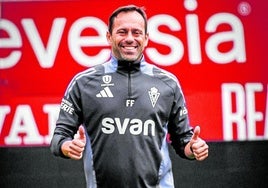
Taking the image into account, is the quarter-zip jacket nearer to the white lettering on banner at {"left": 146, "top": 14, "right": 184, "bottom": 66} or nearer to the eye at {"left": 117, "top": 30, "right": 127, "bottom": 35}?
the eye at {"left": 117, "top": 30, "right": 127, "bottom": 35}

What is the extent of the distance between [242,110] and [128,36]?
172 centimetres

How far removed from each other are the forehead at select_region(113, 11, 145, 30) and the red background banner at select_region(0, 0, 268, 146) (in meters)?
1.49

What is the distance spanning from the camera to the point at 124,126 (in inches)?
96.7

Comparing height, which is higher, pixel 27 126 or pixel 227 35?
pixel 227 35

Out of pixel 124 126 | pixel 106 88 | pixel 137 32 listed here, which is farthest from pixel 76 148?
pixel 137 32

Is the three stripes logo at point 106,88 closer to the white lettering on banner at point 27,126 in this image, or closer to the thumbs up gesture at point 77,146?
the thumbs up gesture at point 77,146

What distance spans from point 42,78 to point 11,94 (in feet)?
0.74

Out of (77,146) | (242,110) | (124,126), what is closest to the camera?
(77,146)

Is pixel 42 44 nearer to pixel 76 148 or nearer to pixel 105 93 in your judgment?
pixel 105 93

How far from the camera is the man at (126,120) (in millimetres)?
2432

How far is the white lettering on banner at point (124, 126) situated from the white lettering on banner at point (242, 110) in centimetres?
171

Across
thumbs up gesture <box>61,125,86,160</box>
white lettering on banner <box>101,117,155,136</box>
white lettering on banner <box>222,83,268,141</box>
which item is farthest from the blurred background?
thumbs up gesture <box>61,125,86,160</box>

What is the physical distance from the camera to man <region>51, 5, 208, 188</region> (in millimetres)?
2432

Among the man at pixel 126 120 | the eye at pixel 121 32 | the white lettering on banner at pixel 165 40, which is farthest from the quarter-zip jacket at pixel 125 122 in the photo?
the white lettering on banner at pixel 165 40
